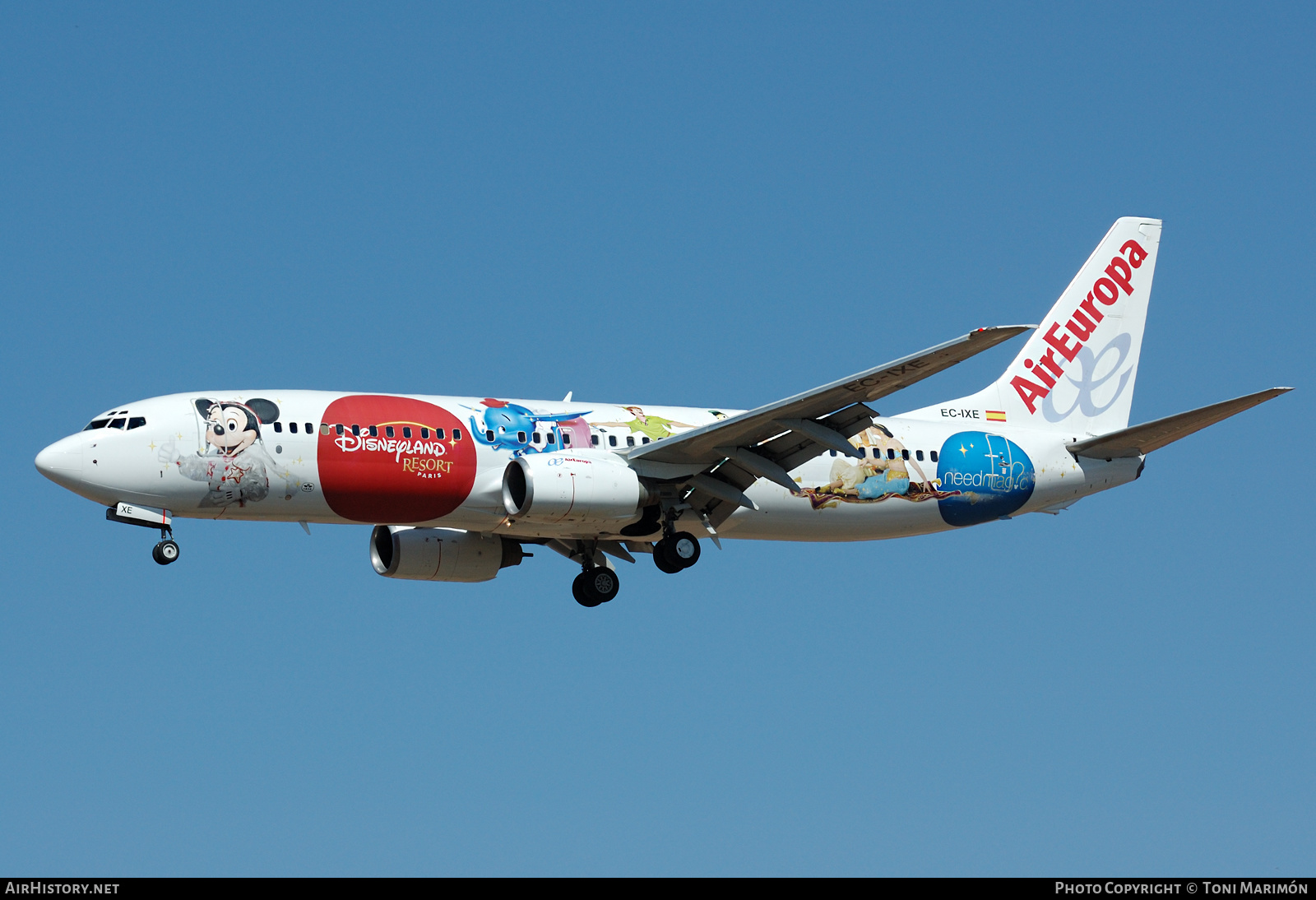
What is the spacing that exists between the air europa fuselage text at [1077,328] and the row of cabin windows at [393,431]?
1659 centimetres

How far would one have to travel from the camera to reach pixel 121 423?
37031 mm

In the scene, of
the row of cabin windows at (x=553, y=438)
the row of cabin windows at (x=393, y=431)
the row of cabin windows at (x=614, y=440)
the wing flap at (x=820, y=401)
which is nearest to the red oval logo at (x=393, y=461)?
the row of cabin windows at (x=393, y=431)

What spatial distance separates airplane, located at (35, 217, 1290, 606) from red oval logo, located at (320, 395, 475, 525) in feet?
0.13

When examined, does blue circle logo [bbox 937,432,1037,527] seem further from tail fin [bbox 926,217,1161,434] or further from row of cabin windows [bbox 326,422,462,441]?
row of cabin windows [bbox 326,422,462,441]

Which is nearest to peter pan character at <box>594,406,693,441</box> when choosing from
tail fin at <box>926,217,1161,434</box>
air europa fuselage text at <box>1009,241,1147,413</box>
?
tail fin at <box>926,217,1161,434</box>

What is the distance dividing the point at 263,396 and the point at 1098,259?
2442 cm

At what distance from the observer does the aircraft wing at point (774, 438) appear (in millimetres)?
35281

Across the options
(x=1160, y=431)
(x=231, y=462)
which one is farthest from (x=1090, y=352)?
(x=231, y=462)

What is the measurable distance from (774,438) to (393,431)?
8.54 metres

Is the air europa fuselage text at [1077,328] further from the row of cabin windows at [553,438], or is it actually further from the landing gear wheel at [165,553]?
the landing gear wheel at [165,553]

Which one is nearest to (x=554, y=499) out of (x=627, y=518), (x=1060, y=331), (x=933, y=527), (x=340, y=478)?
(x=627, y=518)

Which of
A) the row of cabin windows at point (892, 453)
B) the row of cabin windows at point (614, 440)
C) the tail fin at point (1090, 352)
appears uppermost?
the tail fin at point (1090, 352)

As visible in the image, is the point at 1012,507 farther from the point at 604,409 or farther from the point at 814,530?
the point at 604,409

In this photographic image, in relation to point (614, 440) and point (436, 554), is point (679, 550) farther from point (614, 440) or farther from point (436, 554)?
point (436, 554)
